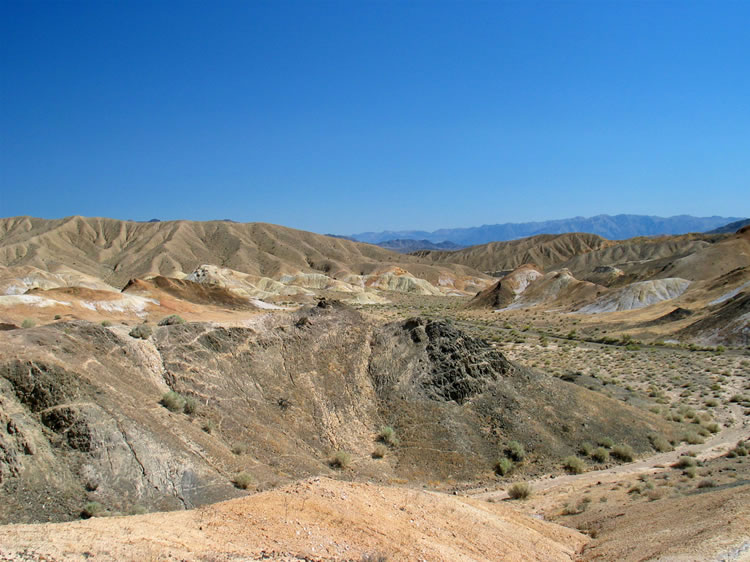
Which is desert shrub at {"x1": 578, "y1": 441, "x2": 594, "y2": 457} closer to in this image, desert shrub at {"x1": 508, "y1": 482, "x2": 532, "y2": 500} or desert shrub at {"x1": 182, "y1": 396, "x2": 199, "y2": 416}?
desert shrub at {"x1": 508, "y1": 482, "x2": 532, "y2": 500}

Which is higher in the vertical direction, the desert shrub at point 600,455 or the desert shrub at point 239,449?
the desert shrub at point 239,449

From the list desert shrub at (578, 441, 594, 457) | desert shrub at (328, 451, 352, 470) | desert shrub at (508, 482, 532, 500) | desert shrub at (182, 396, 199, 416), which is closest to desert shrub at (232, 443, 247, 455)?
desert shrub at (182, 396, 199, 416)

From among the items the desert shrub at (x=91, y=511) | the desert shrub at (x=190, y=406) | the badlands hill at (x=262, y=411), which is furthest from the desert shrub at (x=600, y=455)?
the desert shrub at (x=91, y=511)

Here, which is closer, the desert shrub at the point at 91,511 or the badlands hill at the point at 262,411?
the desert shrub at the point at 91,511

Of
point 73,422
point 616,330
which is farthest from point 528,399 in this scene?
point 616,330

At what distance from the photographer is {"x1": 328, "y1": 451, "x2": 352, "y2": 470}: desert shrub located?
50.1 ft

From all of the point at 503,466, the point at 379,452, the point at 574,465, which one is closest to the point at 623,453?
the point at 574,465

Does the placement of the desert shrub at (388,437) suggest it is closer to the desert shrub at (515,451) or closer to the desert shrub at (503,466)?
the desert shrub at (503,466)

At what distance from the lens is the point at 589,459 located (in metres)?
17.1

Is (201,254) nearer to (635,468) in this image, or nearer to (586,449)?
(586,449)

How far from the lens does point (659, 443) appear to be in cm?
1811

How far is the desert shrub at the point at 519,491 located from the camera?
14023 mm

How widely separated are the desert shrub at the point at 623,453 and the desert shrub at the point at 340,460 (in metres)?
9.33

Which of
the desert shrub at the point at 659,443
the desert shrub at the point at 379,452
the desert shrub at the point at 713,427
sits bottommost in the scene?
the desert shrub at the point at 713,427
